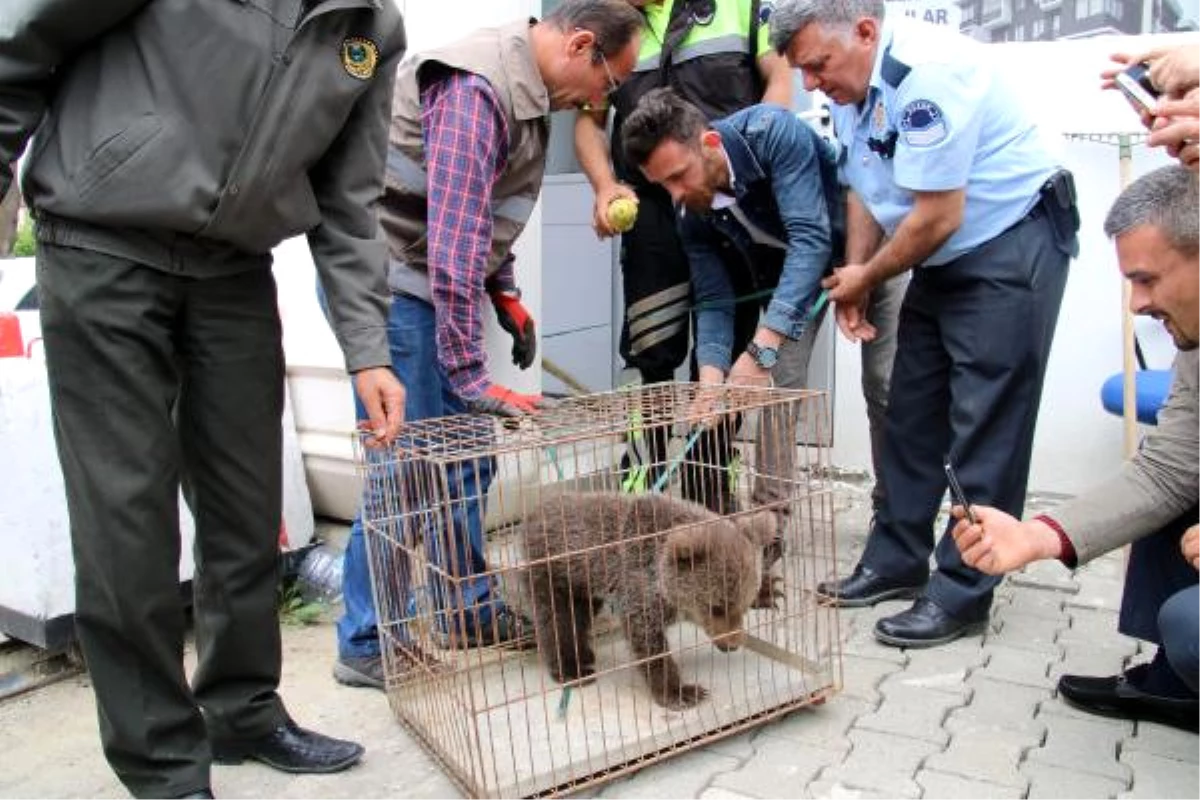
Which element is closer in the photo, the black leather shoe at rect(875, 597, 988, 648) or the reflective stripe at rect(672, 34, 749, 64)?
the black leather shoe at rect(875, 597, 988, 648)

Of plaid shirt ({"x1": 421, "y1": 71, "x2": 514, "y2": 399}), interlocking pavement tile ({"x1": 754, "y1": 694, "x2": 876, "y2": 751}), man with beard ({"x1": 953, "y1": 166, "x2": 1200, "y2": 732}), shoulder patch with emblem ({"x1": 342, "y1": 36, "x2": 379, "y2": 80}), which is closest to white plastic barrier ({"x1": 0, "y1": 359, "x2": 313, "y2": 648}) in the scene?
plaid shirt ({"x1": 421, "y1": 71, "x2": 514, "y2": 399})

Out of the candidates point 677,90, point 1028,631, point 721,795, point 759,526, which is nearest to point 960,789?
point 721,795

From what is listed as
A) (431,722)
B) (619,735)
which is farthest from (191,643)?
(619,735)

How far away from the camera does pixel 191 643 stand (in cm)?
364

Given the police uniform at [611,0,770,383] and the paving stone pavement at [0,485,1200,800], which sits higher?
the police uniform at [611,0,770,383]

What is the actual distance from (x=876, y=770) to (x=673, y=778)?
1.69ft

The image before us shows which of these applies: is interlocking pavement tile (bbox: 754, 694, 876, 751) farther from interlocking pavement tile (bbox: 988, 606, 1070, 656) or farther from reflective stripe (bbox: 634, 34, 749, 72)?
reflective stripe (bbox: 634, 34, 749, 72)

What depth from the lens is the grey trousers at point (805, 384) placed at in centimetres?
303

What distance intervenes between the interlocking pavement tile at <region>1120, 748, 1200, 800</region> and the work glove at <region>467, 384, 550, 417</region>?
177 cm

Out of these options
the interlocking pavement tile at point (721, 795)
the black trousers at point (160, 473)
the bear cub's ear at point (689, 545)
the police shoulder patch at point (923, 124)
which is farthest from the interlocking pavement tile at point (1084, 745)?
the black trousers at point (160, 473)

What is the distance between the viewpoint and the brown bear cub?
279cm

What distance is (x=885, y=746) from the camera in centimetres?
282

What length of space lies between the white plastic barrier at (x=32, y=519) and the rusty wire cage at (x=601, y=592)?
3.57 feet

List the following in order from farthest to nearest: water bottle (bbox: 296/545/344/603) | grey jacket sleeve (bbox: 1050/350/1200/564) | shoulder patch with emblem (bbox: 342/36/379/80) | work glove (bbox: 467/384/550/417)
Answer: water bottle (bbox: 296/545/344/603) < work glove (bbox: 467/384/550/417) < grey jacket sleeve (bbox: 1050/350/1200/564) < shoulder patch with emblem (bbox: 342/36/379/80)
